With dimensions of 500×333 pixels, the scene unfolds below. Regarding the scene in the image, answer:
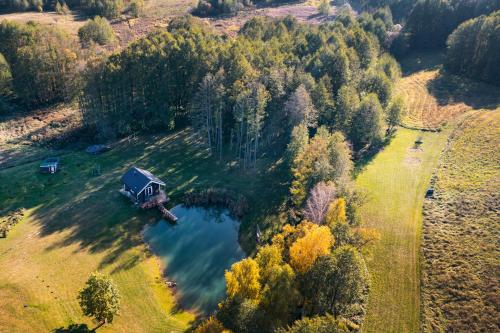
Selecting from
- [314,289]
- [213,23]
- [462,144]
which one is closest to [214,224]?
[314,289]

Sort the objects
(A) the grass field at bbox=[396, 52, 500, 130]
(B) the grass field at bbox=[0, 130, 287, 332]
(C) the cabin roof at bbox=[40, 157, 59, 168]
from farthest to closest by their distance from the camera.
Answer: (A) the grass field at bbox=[396, 52, 500, 130], (C) the cabin roof at bbox=[40, 157, 59, 168], (B) the grass field at bbox=[0, 130, 287, 332]

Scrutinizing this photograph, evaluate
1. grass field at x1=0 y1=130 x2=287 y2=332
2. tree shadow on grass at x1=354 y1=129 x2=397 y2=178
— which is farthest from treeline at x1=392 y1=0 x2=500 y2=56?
grass field at x1=0 y1=130 x2=287 y2=332

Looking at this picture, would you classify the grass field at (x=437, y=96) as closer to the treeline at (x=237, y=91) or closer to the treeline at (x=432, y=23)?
the treeline at (x=237, y=91)

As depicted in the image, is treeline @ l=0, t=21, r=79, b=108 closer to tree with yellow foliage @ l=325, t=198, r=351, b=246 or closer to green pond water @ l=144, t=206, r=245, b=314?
green pond water @ l=144, t=206, r=245, b=314

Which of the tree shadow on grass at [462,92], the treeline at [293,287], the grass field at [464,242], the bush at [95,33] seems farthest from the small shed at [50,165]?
the tree shadow on grass at [462,92]

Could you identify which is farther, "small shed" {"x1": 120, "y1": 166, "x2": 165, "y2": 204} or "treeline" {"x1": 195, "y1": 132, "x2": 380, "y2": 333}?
"small shed" {"x1": 120, "y1": 166, "x2": 165, "y2": 204}

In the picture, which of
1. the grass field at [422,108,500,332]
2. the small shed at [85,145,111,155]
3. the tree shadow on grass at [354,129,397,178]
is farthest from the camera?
the small shed at [85,145,111,155]

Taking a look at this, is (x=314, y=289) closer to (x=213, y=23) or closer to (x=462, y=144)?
(x=462, y=144)
